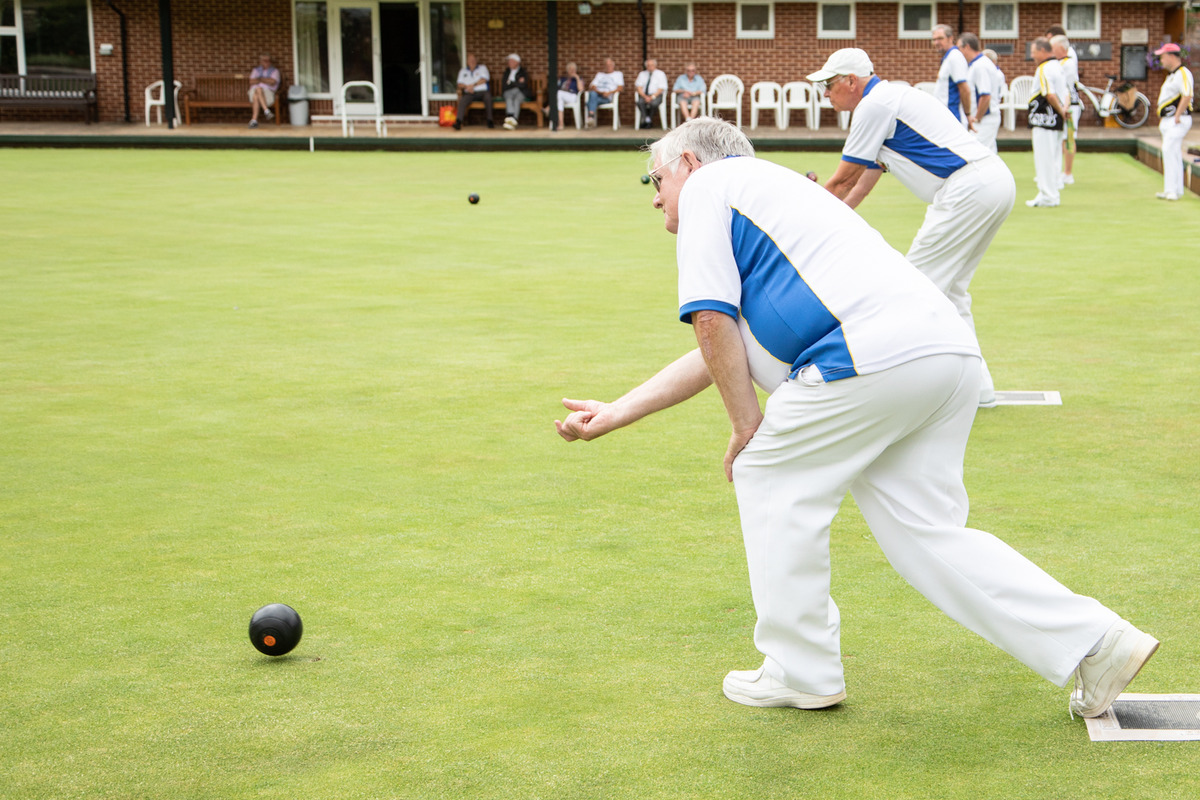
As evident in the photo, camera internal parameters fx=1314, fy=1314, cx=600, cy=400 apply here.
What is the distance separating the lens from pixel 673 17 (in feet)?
96.6

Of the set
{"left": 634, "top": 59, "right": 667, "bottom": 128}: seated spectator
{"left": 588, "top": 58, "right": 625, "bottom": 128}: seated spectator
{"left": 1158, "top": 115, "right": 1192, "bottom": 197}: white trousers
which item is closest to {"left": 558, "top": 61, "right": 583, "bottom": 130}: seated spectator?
{"left": 588, "top": 58, "right": 625, "bottom": 128}: seated spectator

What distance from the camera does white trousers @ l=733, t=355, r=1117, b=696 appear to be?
122 inches

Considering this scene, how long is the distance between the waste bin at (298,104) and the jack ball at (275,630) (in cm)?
2705

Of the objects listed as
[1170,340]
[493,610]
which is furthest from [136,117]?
[493,610]

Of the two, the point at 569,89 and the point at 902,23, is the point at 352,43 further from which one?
the point at 902,23

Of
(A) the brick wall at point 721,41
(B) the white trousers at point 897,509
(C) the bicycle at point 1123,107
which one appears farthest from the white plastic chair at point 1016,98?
(B) the white trousers at point 897,509

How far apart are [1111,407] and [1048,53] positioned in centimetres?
1037

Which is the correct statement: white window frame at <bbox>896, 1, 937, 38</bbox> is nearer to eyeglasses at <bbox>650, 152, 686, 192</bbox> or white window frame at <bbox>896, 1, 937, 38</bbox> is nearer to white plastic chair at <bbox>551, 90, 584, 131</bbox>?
white plastic chair at <bbox>551, 90, 584, 131</bbox>

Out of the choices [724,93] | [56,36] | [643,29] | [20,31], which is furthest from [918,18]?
[20,31]

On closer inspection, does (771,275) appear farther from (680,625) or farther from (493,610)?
(493,610)

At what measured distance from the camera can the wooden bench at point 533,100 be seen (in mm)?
29000

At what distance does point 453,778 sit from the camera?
310cm

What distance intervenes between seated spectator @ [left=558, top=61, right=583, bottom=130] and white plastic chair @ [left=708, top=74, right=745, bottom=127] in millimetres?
2867

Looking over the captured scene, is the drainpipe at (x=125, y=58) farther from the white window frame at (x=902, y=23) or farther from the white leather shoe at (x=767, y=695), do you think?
the white leather shoe at (x=767, y=695)
